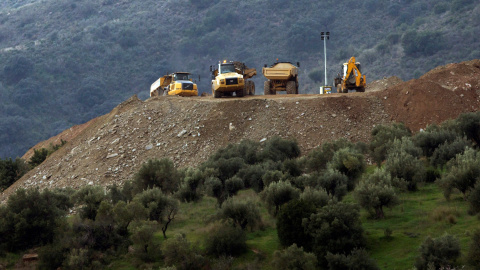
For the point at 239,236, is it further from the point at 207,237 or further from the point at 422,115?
the point at 422,115

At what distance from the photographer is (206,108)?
3675cm

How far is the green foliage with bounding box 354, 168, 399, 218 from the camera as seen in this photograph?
2069 centimetres

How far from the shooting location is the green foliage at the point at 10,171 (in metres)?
37.7

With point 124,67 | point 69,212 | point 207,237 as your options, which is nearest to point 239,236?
point 207,237

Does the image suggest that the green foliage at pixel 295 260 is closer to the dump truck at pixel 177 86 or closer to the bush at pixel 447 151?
the bush at pixel 447 151

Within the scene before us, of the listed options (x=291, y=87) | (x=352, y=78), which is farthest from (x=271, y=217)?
(x=291, y=87)

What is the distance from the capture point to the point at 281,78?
43.7m

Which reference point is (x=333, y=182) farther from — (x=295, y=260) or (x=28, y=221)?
(x=28, y=221)

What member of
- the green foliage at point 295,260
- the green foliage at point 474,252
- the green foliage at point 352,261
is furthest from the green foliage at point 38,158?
the green foliage at point 474,252

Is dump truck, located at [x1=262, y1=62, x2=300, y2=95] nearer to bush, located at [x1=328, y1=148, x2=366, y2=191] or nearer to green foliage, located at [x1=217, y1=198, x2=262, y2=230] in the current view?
bush, located at [x1=328, y1=148, x2=366, y2=191]

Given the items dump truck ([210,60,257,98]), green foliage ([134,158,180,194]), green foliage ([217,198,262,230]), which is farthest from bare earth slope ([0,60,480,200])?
green foliage ([217,198,262,230])

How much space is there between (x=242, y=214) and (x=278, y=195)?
169 cm

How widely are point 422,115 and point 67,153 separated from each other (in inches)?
766

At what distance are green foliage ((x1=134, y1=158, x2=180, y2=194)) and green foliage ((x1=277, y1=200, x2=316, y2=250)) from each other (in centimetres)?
882
